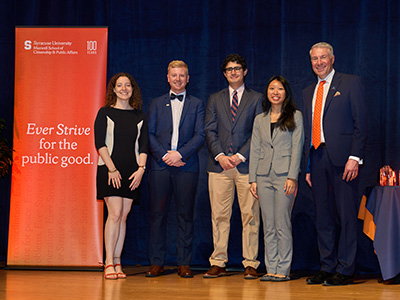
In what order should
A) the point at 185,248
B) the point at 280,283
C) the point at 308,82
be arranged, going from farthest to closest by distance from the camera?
1. the point at 308,82
2. the point at 185,248
3. the point at 280,283

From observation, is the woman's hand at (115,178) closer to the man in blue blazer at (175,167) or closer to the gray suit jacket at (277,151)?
the man in blue blazer at (175,167)

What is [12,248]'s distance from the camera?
174 inches

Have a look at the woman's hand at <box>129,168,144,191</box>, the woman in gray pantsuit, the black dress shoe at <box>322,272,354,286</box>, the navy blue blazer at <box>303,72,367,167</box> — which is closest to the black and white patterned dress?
the woman's hand at <box>129,168,144,191</box>

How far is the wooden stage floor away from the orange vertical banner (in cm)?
30

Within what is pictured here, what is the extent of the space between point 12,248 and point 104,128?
1441 mm

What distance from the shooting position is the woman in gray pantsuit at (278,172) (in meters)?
3.85

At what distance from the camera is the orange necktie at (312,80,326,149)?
3.89 meters

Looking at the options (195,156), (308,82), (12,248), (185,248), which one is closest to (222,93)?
(195,156)

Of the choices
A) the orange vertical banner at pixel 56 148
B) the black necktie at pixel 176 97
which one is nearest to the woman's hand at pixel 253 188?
the black necktie at pixel 176 97

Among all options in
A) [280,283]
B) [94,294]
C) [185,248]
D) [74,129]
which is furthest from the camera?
[74,129]

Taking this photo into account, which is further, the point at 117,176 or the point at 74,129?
the point at 74,129

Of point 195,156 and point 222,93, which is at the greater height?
point 222,93

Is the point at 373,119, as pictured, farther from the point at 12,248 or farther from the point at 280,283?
the point at 12,248

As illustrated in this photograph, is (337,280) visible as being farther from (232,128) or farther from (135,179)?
(135,179)
